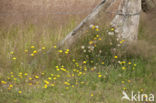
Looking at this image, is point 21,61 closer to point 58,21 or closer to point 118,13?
point 58,21

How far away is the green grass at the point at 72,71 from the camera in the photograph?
11.4 feet

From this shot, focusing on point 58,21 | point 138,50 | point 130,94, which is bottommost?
point 130,94

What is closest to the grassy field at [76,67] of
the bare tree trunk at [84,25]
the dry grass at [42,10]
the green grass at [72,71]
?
the green grass at [72,71]

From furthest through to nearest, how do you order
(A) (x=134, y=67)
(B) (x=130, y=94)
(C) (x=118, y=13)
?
(C) (x=118, y=13), (A) (x=134, y=67), (B) (x=130, y=94)

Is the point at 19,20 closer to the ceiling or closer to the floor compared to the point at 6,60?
closer to the ceiling

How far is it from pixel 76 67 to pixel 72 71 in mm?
175

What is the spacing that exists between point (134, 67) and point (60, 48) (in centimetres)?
145

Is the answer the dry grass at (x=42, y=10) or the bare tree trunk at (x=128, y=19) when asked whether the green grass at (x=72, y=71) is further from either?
the dry grass at (x=42, y=10)

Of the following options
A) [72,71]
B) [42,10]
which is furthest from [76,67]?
[42,10]

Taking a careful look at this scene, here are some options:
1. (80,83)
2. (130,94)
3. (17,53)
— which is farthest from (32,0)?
(130,94)

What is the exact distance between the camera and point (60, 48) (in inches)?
180

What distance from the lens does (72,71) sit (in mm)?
4152

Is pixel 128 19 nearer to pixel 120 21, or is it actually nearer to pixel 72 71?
pixel 120 21

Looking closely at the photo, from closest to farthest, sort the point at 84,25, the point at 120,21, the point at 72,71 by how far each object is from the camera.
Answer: the point at 72,71, the point at 84,25, the point at 120,21
